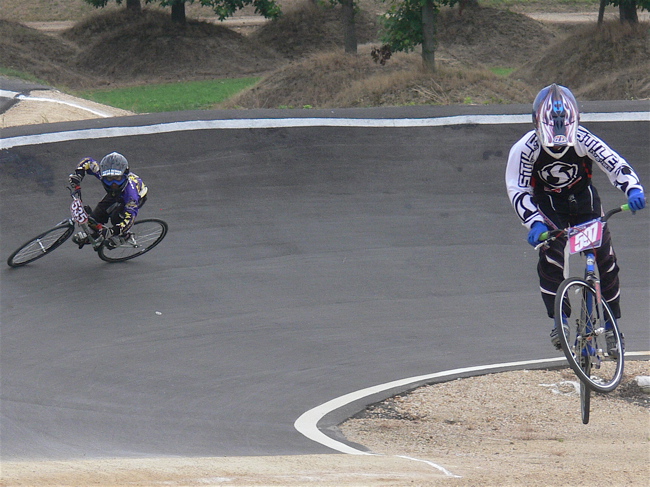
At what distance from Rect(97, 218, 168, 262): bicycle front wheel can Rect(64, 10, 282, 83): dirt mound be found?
84.7ft

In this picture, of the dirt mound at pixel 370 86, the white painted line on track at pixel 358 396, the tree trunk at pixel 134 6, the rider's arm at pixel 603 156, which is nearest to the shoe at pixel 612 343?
the rider's arm at pixel 603 156

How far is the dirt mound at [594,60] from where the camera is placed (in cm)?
2652

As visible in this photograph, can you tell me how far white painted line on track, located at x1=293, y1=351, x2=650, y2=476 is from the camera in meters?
6.50

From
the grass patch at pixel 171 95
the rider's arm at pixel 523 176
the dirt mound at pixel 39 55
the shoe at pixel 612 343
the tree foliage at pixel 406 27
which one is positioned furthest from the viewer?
the dirt mound at pixel 39 55

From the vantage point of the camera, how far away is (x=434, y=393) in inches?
307

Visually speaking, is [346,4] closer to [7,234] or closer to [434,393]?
[7,234]

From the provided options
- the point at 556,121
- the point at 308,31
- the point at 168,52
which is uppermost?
the point at 308,31

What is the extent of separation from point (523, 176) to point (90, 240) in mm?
6385

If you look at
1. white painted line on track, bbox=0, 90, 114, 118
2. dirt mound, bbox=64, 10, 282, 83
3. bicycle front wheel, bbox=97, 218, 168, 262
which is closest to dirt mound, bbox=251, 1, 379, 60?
dirt mound, bbox=64, 10, 282, 83

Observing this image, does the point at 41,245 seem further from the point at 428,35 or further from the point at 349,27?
the point at 349,27

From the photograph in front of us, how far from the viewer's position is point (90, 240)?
1078 cm

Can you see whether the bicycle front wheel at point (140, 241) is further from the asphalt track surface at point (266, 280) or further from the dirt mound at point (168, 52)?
the dirt mound at point (168, 52)

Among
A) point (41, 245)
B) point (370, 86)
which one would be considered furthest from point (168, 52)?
point (41, 245)

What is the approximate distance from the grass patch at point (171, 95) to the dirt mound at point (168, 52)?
2398 mm
